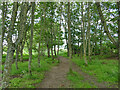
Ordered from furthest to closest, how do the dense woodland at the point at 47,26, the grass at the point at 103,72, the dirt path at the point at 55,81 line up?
the grass at the point at 103,72
the dirt path at the point at 55,81
the dense woodland at the point at 47,26

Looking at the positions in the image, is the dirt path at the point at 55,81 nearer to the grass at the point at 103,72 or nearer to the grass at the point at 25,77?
the grass at the point at 25,77

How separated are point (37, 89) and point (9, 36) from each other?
12.9 ft

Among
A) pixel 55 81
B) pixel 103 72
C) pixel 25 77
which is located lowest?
pixel 55 81

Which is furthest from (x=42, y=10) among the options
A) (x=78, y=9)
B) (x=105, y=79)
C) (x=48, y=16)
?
(x=105, y=79)

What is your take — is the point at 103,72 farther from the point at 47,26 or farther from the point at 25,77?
the point at 47,26

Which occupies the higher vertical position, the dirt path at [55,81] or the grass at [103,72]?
the grass at [103,72]

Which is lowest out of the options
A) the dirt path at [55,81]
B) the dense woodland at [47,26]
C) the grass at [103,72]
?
the dirt path at [55,81]

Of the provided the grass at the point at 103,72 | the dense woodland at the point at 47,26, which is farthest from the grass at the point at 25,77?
the grass at the point at 103,72

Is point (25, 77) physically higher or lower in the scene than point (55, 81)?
higher

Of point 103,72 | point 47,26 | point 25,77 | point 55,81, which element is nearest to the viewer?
point 55,81

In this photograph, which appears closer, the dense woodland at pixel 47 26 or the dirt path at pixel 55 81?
the dense woodland at pixel 47 26

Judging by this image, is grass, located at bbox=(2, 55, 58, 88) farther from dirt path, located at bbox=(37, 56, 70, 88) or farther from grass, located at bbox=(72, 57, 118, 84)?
grass, located at bbox=(72, 57, 118, 84)

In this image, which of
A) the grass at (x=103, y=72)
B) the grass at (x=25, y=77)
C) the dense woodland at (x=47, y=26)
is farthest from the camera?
the grass at (x=103, y=72)

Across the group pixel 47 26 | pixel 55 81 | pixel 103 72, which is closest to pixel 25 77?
pixel 55 81
